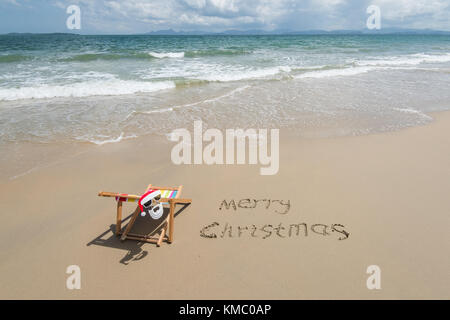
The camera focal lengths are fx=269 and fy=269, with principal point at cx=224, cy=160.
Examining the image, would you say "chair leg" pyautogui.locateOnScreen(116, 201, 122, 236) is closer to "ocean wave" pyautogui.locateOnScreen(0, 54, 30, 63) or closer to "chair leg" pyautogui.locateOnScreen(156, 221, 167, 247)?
"chair leg" pyautogui.locateOnScreen(156, 221, 167, 247)

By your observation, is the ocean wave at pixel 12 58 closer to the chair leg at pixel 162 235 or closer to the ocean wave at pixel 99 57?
the ocean wave at pixel 99 57

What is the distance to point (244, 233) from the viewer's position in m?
3.94

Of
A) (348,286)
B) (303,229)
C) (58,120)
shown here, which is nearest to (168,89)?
(58,120)

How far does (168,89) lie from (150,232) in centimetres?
1033

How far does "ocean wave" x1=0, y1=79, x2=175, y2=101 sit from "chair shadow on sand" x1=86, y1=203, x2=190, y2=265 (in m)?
9.57

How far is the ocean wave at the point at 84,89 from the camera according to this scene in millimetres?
11602

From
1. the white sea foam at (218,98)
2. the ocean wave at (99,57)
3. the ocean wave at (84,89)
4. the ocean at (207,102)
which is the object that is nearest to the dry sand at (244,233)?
the ocean at (207,102)

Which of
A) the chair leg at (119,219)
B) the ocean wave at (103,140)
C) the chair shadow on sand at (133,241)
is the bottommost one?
the chair shadow on sand at (133,241)

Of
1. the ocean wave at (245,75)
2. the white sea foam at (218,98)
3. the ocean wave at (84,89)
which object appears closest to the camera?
the white sea foam at (218,98)

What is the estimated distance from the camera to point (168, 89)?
43.2 ft

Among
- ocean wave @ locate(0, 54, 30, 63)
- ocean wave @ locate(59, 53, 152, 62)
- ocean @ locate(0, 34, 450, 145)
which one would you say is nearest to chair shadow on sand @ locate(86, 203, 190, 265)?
ocean @ locate(0, 34, 450, 145)

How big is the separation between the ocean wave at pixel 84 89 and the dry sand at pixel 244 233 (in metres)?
7.18

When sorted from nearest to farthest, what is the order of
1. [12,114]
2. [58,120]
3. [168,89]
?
[58,120] → [12,114] → [168,89]
